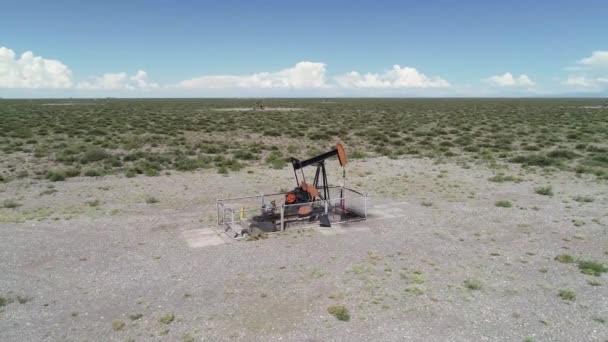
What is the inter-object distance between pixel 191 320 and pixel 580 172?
22.2 m

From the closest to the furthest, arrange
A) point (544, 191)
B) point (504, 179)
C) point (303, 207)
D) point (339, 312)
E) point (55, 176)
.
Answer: point (339, 312)
point (303, 207)
point (544, 191)
point (55, 176)
point (504, 179)

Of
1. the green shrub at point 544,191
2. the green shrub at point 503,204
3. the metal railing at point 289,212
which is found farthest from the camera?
the green shrub at point 544,191

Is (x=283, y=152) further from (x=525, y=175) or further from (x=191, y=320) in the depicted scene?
(x=191, y=320)

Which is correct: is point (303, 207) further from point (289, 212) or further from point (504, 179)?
point (504, 179)

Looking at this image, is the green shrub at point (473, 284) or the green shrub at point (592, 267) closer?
the green shrub at point (473, 284)

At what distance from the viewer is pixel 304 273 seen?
9586 millimetres

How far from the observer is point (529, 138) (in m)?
37.4

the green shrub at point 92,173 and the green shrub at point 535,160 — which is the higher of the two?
the green shrub at point 535,160

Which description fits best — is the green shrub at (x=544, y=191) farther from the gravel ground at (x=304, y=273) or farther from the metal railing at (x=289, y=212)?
the metal railing at (x=289, y=212)

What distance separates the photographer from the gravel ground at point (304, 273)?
7.31 metres

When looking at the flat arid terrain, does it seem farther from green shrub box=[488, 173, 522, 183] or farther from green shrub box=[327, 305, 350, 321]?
green shrub box=[488, 173, 522, 183]

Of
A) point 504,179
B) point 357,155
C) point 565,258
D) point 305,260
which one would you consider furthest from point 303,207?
point 357,155

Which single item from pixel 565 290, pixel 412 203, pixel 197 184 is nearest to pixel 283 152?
pixel 197 184

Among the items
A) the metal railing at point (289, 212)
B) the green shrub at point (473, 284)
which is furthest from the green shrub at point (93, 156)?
the green shrub at point (473, 284)
